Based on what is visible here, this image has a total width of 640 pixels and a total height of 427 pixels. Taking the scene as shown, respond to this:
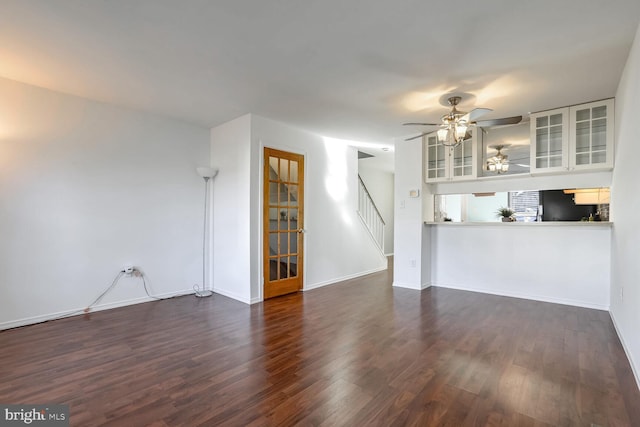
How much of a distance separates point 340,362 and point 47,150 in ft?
12.8

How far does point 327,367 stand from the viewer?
2367mm

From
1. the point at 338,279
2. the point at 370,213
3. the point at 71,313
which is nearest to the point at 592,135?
the point at 338,279

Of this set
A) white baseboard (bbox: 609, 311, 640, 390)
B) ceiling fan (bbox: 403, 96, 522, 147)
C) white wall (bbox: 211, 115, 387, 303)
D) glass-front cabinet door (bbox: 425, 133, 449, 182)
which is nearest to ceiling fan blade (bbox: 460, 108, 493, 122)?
ceiling fan (bbox: 403, 96, 522, 147)

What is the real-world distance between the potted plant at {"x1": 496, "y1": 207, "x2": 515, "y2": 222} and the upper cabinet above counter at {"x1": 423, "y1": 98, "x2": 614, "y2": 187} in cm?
51

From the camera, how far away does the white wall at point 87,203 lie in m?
3.24

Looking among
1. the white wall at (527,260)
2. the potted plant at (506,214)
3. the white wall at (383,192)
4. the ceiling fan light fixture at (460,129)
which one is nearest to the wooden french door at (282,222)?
the white wall at (527,260)

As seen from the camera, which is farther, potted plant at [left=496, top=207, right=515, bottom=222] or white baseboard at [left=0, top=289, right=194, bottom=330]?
potted plant at [left=496, top=207, right=515, bottom=222]

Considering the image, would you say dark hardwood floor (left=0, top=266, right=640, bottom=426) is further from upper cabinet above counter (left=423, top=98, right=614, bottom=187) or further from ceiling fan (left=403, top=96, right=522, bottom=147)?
ceiling fan (left=403, top=96, right=522, bottom=147)

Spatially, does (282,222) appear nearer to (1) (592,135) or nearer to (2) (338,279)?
(2) (338,279)

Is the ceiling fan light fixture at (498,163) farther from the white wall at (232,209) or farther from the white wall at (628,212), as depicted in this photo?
the white wall at (232,209)

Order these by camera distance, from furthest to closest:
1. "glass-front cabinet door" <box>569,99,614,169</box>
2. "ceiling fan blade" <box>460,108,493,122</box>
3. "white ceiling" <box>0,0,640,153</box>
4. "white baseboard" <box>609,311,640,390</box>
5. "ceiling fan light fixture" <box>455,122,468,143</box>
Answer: "glass-front cabinet door" <box>569,99,614,169</box> < "ceiling fan light fixture" <box>455,122,468,143</box> < "ceiling fan blade" <box>460,108,493,122</box> < "white baseboard" <box>609,311,640,390</box> < "white ceiling" <box>0,0,640,153</box>

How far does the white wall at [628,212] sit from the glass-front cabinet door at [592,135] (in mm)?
234

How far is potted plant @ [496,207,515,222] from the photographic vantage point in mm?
4542

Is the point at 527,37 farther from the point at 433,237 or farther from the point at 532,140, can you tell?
the point at 433,237
